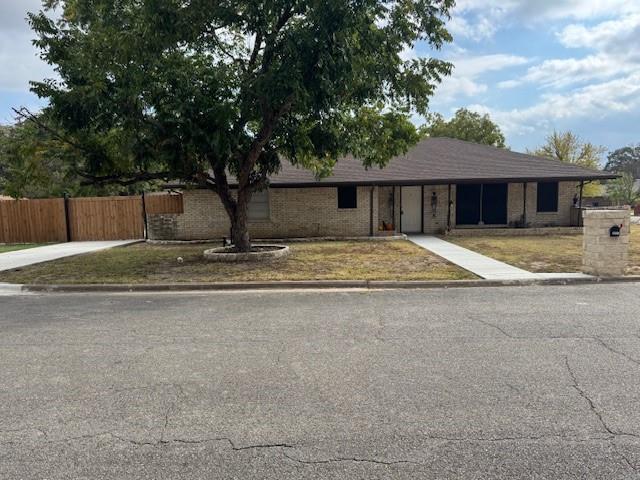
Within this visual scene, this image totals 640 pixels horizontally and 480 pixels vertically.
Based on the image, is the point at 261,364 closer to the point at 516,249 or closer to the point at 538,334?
the point at 538,334

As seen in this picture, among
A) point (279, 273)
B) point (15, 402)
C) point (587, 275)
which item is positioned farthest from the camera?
point (279, 273)

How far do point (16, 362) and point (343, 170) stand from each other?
648 inches

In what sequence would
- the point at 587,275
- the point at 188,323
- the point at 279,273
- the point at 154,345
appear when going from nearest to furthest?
the point at 154,345, the point at 188,323, the point at 587,275, the point at 279,273

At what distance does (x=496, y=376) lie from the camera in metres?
4.24

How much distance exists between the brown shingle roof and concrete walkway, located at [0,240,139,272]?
7450 mm

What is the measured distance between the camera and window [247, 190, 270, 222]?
19.2 metres

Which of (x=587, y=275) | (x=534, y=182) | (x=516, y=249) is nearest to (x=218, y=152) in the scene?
(x=587, y=275)

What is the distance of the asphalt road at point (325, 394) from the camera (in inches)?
114

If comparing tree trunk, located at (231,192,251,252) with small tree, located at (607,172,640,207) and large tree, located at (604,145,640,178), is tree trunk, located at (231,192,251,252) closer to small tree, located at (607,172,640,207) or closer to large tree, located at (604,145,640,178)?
small tree, located at (607,172,640,207)

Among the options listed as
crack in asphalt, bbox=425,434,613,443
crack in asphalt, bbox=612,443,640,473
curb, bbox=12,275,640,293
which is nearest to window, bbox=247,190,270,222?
curb, bbox=12,275,640,293

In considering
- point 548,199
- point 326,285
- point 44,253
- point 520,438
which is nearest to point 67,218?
point 44,253

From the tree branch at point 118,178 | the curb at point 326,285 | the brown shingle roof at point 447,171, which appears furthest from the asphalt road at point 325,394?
the brown shingle roof at point 447,171

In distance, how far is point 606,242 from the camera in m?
9.33

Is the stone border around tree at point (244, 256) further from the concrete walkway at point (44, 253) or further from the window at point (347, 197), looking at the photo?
the window at point (347, 197)
